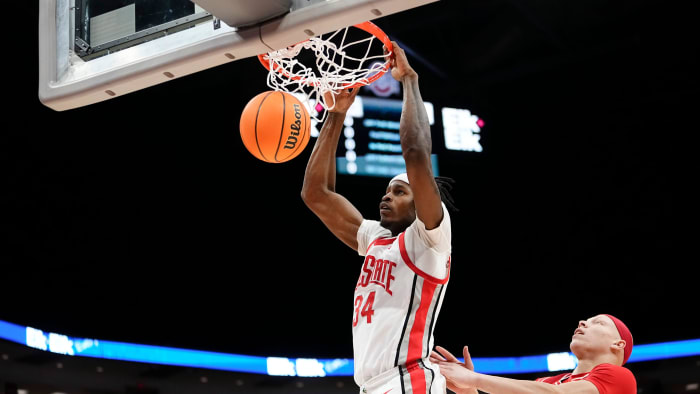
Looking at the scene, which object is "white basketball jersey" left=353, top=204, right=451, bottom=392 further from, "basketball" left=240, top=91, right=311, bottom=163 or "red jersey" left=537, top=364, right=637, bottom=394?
"basketball" left=240, top=91, right=311, bottom=163

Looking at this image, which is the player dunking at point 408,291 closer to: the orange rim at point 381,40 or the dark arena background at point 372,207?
the orange rim at point 381,40

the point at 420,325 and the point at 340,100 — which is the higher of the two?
the point at 340,100

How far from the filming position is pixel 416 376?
10.0ft

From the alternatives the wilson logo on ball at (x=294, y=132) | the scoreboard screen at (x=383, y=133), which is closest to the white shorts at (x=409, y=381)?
the wilson logo on ball at (x=294, y=132)

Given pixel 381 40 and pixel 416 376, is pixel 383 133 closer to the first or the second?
pixel 381 40

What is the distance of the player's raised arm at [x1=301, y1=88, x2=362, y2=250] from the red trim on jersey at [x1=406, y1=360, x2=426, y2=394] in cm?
79

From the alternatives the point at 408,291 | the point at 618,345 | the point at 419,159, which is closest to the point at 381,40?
the point at 419,159

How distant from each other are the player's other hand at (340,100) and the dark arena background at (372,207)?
4.72 m

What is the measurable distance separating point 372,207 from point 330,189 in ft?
17.3

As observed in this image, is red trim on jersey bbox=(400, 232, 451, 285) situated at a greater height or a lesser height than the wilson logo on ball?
lesser

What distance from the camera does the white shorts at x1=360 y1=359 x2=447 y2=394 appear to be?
3.01 meters

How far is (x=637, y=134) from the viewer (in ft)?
31.7

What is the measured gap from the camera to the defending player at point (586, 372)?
3.10 m

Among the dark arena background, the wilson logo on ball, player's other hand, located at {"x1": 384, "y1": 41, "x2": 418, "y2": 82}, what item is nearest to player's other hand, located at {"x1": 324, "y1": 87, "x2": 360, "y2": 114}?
the wilson logo on ball
